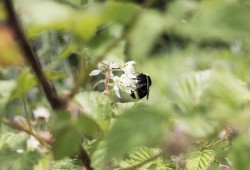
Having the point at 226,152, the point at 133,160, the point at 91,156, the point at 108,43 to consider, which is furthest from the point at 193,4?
the point at 226,152

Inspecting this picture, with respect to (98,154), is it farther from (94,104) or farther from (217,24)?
(217,24)

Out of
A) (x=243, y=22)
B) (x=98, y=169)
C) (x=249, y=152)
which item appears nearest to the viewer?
(x=243, y=22)

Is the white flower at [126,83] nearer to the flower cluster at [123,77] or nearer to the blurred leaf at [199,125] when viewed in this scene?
the flower cluster at [123,77]

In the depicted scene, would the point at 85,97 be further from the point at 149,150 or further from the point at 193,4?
the point at 149,150

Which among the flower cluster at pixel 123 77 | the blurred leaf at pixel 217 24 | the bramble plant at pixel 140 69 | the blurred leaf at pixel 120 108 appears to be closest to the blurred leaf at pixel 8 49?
the bramble plant at pixel 140 69

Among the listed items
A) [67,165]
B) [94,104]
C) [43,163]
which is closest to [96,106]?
[94,104]

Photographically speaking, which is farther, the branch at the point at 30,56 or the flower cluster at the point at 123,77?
the flower cluster at the point at 123,77
